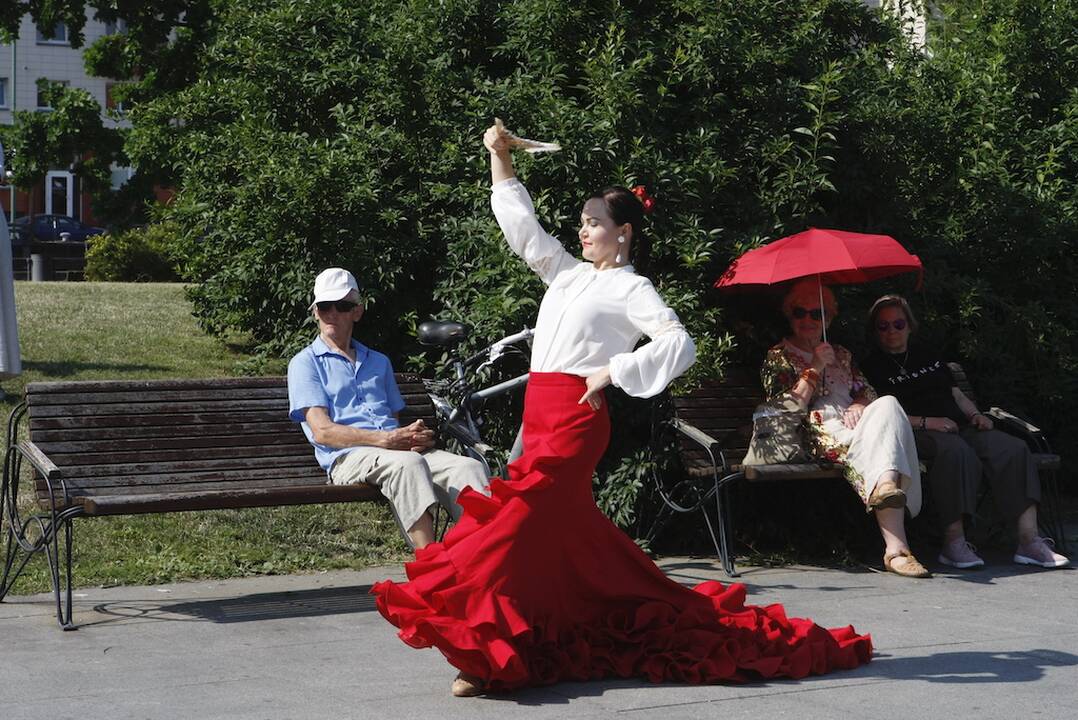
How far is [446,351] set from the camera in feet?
27.6

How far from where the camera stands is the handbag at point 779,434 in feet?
25.5

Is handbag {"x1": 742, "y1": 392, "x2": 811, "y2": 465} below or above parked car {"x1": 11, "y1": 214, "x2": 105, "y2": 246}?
below

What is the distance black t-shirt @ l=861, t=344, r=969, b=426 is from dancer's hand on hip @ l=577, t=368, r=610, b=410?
3.47 m

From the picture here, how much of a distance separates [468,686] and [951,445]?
150 inches

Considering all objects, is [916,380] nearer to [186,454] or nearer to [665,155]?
[665,155]

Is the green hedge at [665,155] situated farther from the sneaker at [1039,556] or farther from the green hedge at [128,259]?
the green hedge at [128,259]

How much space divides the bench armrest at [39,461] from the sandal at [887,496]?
3.89m

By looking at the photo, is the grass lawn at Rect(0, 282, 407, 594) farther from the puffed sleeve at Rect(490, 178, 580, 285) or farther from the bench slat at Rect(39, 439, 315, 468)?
the puffed sleeve at Rect(490, 178, 580, 285)

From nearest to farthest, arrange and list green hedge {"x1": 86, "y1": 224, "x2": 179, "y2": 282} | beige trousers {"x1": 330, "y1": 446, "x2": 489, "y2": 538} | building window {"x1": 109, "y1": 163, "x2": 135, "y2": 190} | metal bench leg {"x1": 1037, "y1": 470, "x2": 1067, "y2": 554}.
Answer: beige trousers {"x1": 330, "y1": 446, "x2": 489, "y2": 538} → metal bench leg {"x1": 1037, "y1": 470, "x2": 1067, "y2": 554} → building window {"x1": 109, "y1": 163, "x2": 135, "y2": 190} → green hedge {"x1": 86, "y1": 224, "x2": 179, "y2": 282}

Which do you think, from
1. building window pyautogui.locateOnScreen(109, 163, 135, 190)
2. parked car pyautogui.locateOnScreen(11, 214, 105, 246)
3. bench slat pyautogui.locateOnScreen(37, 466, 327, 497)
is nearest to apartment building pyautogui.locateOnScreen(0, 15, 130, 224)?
building window pyautogui.locateOnScreen(109, 163, 135, 190)

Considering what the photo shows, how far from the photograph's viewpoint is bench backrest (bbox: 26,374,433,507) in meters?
6.68

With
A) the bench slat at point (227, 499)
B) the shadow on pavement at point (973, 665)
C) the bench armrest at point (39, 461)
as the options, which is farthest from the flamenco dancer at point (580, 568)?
the bench armrest at point (39, 461)

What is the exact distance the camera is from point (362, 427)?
6891 mm

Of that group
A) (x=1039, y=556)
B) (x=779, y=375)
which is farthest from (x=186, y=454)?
(x=1039, y=556)
